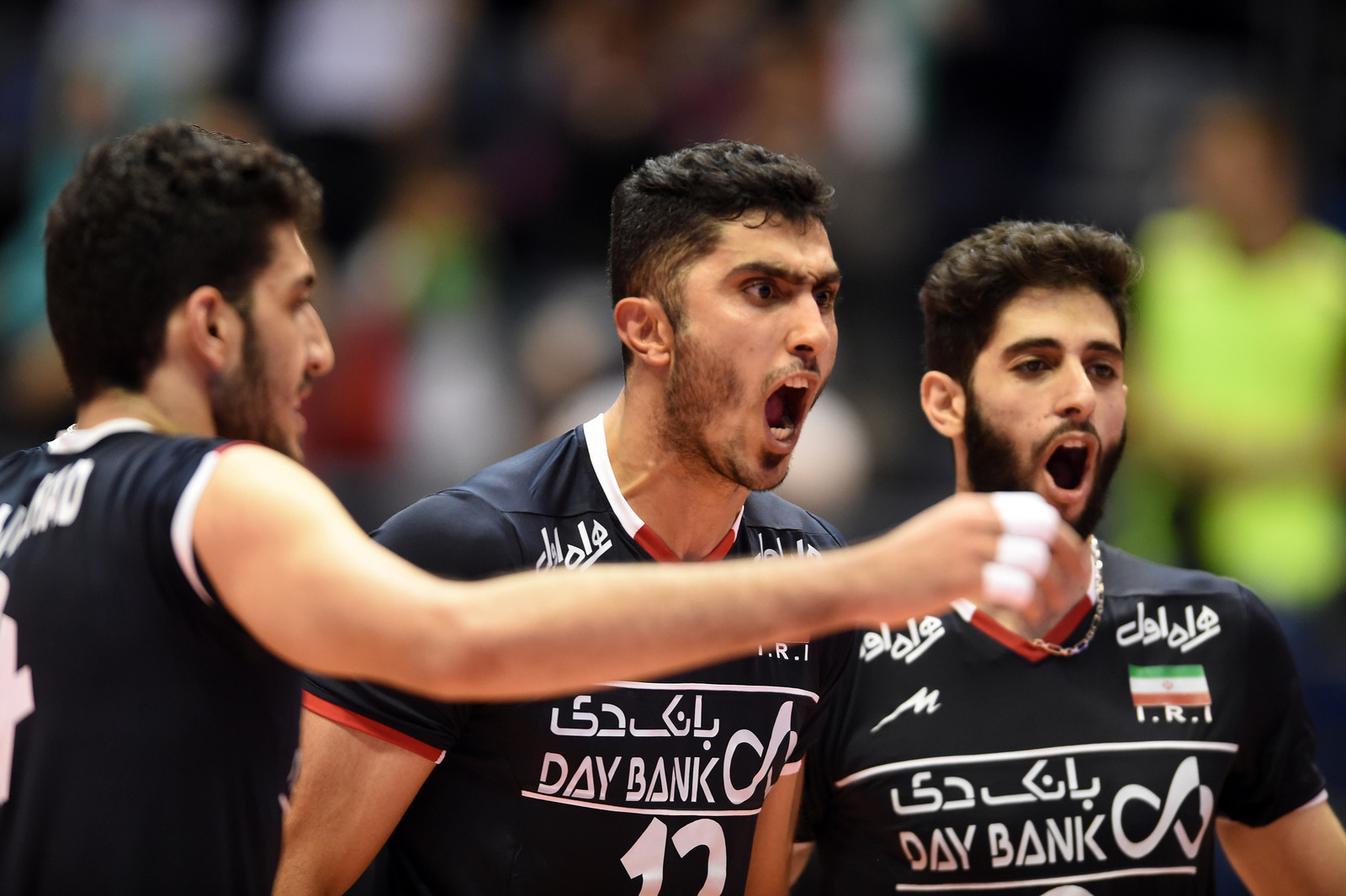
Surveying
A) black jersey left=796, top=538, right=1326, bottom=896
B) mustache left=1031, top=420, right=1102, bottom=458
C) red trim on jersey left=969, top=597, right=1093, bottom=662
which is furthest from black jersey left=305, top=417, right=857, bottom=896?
mustache left=1031, top=420, right=1102, bottom=458

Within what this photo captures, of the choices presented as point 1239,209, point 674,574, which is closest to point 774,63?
point 1239,209

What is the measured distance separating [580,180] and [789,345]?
21.7 ft

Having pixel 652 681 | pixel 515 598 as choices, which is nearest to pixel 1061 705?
pixel 652 681

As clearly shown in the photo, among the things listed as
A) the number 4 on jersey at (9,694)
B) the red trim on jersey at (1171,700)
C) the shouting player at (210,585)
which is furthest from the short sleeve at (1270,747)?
the number 4 on jersey at (9,694)

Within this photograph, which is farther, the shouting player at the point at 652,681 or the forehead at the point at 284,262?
the shouting player at the point at 652,681

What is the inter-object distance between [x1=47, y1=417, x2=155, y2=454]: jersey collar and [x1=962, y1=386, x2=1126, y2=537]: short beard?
8.14ft

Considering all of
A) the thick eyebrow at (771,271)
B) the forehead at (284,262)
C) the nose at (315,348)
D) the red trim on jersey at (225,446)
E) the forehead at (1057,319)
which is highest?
the forehead at (284,262)

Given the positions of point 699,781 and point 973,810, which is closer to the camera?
point 699,781

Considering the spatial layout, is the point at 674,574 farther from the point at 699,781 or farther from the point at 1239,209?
the point at 1239,209

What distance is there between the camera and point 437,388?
941 cm

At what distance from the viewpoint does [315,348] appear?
9.30 ft

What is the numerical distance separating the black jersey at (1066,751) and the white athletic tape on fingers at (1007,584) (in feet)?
5.52

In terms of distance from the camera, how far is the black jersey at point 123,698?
2.54 metres

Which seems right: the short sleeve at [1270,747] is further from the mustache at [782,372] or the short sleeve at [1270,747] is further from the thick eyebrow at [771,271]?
the thick eyebrow at [771,271]
